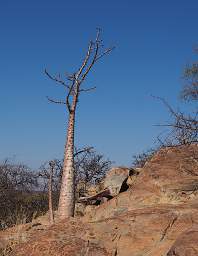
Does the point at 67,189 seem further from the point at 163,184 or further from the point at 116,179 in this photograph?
the point at 163,184

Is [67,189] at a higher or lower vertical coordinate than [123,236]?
higher

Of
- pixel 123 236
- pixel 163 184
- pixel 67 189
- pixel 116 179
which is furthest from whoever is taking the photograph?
pixel 116 179

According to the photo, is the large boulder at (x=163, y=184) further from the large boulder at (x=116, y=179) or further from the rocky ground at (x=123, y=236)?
the large boulder at (x=116, y=179)

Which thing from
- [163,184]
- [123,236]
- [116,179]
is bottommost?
[123,236]

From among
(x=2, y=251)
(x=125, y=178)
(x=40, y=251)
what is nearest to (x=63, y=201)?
(x=125, y=178)

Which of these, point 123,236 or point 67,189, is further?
point 67,189

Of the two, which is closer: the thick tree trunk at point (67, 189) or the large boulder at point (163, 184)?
the large boulder at point (163, 184)

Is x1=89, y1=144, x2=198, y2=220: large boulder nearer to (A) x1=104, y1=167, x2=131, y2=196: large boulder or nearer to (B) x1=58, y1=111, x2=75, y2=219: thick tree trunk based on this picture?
(A) x1=104, y1=167, x2=131, y2=196: large boulder

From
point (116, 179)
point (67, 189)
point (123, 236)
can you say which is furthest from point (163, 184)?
point (123, 236)

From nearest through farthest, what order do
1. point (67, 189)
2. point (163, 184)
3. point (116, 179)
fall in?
1. point (163, 184)
2. point (67, 189)
3. point (116, 179)

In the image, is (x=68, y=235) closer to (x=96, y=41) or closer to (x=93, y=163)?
(x=96, y=41)

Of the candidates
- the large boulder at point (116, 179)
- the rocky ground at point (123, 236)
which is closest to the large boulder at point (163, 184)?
the rocky ground at point (123, 236)

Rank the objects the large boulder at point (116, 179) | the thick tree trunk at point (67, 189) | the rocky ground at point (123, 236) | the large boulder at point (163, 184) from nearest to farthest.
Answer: the rocky ground at point (123, 236)
the large boulder at point (163, 184)
the thick tree trunk at point (67, 189)
the large boulder at point (116, 179)

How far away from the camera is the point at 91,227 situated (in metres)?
6.77
